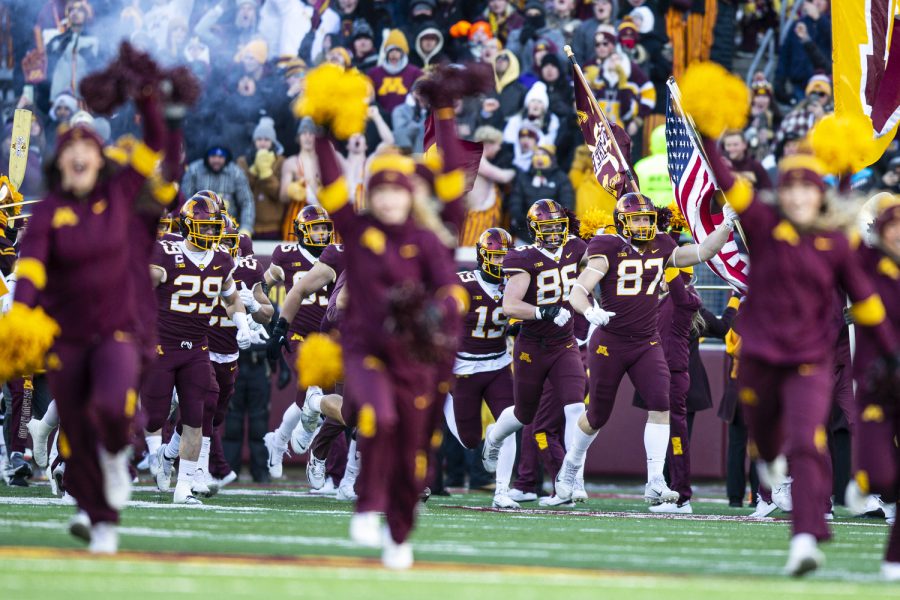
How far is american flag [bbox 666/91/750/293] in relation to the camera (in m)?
13.6

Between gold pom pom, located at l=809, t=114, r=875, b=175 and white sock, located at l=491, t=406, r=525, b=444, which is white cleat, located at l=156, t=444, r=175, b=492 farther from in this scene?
gold pom pom, located at l=809, t=114, r=875, b=175

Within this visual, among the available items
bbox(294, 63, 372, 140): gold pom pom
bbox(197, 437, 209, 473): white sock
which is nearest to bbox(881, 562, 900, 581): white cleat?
bbox(294, 63, 372, 140): gold pom pom

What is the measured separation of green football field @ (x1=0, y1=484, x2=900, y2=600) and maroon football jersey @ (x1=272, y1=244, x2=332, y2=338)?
8.30 feet

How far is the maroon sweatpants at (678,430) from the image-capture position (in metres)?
14.1

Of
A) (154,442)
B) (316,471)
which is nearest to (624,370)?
(316,471)

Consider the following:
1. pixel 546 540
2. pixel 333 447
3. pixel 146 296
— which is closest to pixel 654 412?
pixel 333 447

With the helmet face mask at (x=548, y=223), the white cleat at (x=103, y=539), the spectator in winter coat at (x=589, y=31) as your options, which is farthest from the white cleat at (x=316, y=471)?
the spectator in winter coat at (x=589, y=31)

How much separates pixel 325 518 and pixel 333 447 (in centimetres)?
374

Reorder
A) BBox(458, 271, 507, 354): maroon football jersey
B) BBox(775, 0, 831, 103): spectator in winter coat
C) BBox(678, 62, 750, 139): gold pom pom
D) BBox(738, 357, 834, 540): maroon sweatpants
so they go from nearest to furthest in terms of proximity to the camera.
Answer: BBox(738, 357, 834, 540): maroon sweatpants, BBox(678, 62, 750, 139): gold pom pom, BBox(458, 271, 507, 354): maroon football jersey, BBox(775, 0, 831, 103): spectator in winter coat

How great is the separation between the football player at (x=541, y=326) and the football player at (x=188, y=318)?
2.29 metres

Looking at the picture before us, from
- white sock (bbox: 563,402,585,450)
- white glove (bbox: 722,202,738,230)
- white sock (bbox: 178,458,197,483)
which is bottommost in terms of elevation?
white sock (bbox: 178,458,197,483)

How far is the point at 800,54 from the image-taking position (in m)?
20.0

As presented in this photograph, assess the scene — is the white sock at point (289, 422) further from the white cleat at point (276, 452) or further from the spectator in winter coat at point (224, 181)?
the spectator in winter coat at point (224, 181)

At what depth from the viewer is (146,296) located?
9.45m
